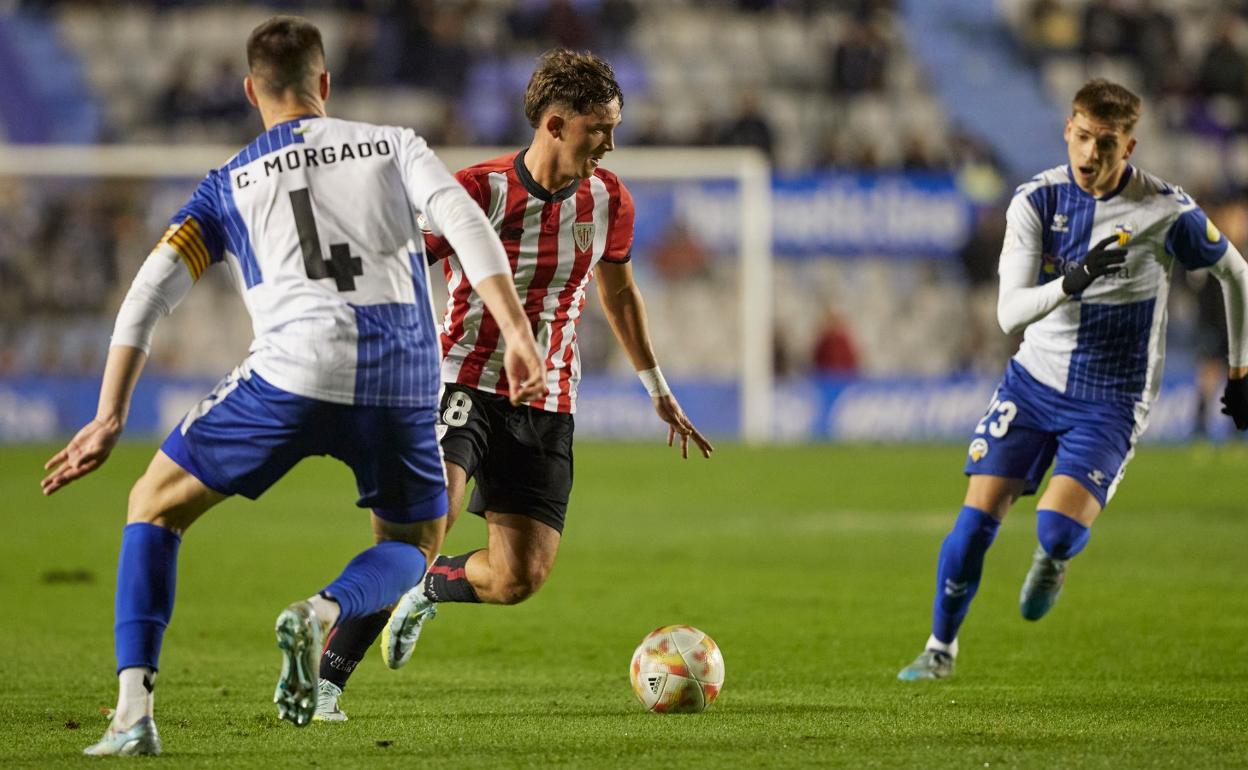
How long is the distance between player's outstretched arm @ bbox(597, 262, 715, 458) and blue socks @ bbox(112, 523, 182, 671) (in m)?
2.31

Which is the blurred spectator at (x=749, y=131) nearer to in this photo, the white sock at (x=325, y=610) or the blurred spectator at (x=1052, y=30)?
the blurred spectator at (x=1052, y=30)

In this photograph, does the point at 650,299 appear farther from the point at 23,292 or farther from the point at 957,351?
the point at 23,292

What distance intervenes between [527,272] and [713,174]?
1596cm

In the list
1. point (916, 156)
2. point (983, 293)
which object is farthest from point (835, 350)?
point (916, 156)

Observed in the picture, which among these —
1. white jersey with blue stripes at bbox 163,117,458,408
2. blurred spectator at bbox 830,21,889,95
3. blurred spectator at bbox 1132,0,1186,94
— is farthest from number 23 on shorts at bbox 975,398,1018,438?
blurred spectator at bbox 1132,0,1186,94

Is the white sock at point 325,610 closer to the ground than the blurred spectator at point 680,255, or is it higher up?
closer to the ground

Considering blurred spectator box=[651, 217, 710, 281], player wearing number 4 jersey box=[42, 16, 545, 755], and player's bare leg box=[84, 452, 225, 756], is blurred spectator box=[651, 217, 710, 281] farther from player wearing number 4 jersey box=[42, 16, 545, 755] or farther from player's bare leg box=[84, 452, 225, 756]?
player's bare leg box=[84, 452, 225, 756]

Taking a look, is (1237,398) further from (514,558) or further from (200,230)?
(200,230)

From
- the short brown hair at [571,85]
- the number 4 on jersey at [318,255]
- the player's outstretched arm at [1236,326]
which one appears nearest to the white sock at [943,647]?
the player's outstretched arm at [1236,326]

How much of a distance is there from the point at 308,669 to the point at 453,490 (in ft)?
4.90

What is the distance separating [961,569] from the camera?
714cm

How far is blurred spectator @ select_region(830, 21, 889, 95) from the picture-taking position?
25484 millimetres

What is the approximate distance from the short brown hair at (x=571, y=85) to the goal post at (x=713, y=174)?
14532 millimetres

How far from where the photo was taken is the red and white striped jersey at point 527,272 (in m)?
6.48
